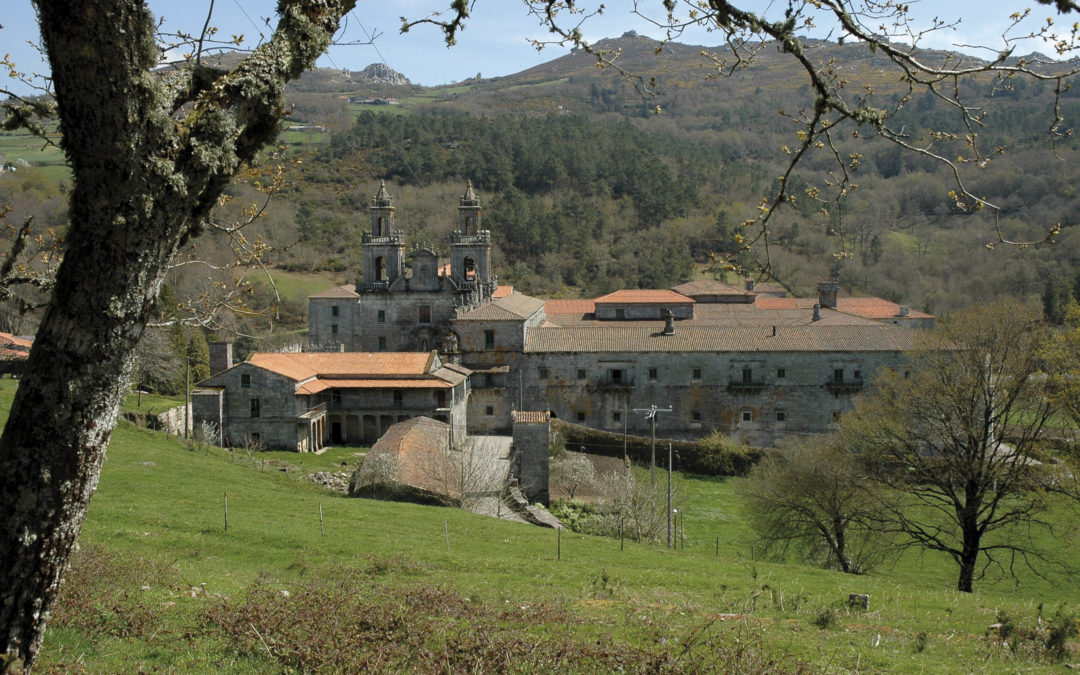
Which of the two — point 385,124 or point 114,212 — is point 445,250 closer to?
point 385,124

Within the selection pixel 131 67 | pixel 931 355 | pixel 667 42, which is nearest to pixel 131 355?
pixel 131 67

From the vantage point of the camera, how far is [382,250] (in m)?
44.8

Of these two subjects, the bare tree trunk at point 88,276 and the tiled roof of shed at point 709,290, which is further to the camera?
the tiled roof of shed at point 709,290

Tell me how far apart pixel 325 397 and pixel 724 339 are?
57.9 ft

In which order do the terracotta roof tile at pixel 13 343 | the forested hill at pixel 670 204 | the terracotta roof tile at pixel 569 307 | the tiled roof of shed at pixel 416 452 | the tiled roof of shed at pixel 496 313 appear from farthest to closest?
the forested hill at pixel 670 204 < the terracotta roof tile at pixel 569 307 < the tiled roof of shed at pixel 496 313 < the terracotta roof tile at pixel 13 343 < the tiled roof of shed at pixel 416 452

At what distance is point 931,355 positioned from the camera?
21953 millimetres

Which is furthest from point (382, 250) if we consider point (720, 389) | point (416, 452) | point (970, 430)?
point (970, 430)

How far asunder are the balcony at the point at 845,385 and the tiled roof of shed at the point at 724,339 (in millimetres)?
1378

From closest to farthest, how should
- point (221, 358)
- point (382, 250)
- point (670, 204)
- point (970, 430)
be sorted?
point (970, 430), point (221, 358), point (382, 250), point (670, 204)

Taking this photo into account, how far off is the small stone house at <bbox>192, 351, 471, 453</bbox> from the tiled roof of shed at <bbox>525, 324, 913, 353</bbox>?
4.79 metres

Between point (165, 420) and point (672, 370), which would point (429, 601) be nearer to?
point (165, 420)

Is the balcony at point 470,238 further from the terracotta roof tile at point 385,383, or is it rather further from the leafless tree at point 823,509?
the leafless tree at point 823,509

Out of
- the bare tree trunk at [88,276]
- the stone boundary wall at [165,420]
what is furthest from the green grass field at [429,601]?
the stone boundary wall at [165,420]

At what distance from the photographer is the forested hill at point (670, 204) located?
75.8 meters
